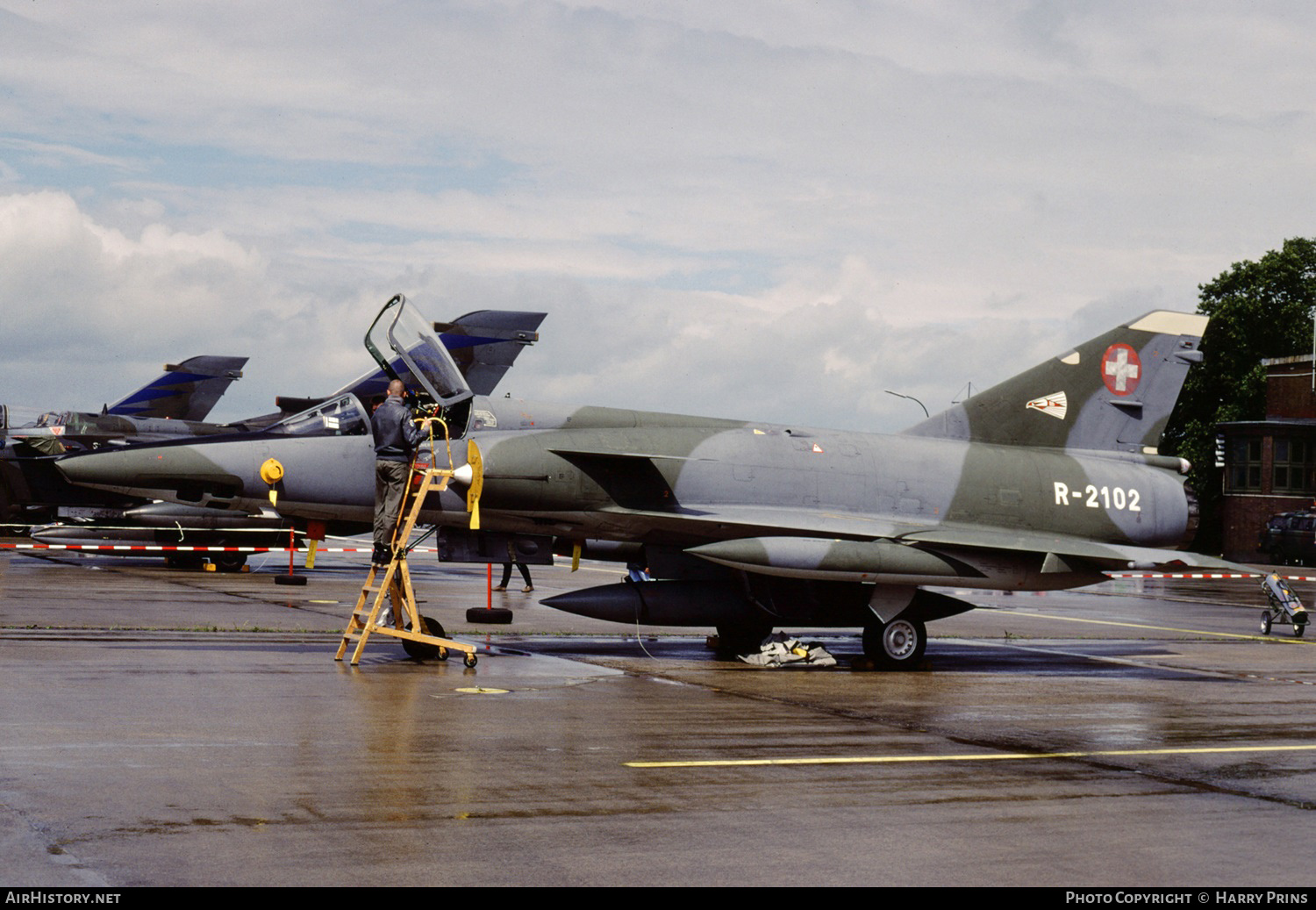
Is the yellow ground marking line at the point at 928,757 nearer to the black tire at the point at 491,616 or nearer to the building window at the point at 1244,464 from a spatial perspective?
the black tire at the point at 491,616

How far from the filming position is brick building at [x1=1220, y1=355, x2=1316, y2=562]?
184 feet

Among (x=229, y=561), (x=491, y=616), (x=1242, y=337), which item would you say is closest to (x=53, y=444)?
(x=229, y=561)

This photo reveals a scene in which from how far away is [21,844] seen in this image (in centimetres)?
604

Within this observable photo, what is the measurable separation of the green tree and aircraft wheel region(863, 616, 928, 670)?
53.0m

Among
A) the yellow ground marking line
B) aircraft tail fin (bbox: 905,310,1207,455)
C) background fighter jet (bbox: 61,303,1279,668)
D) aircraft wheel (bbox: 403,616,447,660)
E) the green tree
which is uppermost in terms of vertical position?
the green tree

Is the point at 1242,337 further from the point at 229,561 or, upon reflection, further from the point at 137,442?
the point at 137,442

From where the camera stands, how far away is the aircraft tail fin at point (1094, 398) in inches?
703

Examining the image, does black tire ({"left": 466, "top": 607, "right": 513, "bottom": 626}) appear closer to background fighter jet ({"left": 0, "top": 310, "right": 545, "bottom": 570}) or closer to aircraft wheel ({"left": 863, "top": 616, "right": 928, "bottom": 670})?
aircraft wheel ({"left": 863, "top": 616, "right": 928, "bottom": 670})

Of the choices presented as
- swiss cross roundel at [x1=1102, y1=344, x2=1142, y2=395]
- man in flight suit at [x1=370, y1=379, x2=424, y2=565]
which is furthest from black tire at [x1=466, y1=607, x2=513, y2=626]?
swiss cross roundel at [x1=1102, y1=344, x2=1142, y2=395]

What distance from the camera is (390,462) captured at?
13.6 metres

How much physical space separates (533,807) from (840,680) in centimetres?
719

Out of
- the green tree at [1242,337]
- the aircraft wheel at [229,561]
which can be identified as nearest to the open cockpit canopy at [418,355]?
the aircraft wheel at [229,561]

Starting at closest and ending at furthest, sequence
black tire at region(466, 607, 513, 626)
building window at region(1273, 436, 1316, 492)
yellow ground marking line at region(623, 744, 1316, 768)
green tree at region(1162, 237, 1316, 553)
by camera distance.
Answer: yellow ground marking line at region(623, 744, 1316, 768) < black tire at region(466, 607, 513, 626) < building window at region(1273, 436, 1316, 492) < green tree at region(1162, 237, 1316, 553)
